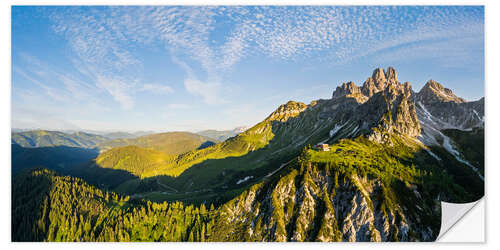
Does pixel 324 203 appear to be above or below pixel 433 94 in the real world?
below

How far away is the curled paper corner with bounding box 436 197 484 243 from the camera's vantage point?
69.4ft

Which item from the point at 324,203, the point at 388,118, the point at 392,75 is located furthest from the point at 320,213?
the point at 392,75

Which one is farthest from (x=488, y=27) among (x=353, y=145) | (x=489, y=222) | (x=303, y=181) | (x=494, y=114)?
(x=353, y=145)

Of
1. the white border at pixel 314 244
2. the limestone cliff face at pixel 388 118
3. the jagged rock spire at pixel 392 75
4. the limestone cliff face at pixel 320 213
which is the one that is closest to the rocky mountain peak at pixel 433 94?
the jagged rock spire at pixel 392 75

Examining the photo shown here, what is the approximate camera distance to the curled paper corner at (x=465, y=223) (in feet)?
69.4

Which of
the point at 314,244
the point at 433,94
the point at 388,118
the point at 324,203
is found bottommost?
the point at 324,203

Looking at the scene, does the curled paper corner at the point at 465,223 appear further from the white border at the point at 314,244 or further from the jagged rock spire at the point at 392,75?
the jagged rock spire at the point at 392,75

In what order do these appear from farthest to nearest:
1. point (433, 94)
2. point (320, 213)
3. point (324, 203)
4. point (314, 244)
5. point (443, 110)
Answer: point (433, 94) → point (443, 110) → point (324, 203) → point (320, 213) → point (314, 244)

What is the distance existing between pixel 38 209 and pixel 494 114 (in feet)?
348

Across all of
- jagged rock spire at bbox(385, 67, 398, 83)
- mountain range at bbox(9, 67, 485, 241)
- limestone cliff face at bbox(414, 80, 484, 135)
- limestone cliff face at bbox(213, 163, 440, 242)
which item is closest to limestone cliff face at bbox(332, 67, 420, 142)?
mountain range at bbox(9, 67, 485, 241)

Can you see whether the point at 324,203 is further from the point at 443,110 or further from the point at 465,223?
the point at 443,110

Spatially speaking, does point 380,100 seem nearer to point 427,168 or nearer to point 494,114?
point 427,168

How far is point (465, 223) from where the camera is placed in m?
22.5

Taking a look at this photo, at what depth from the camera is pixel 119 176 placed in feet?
632
